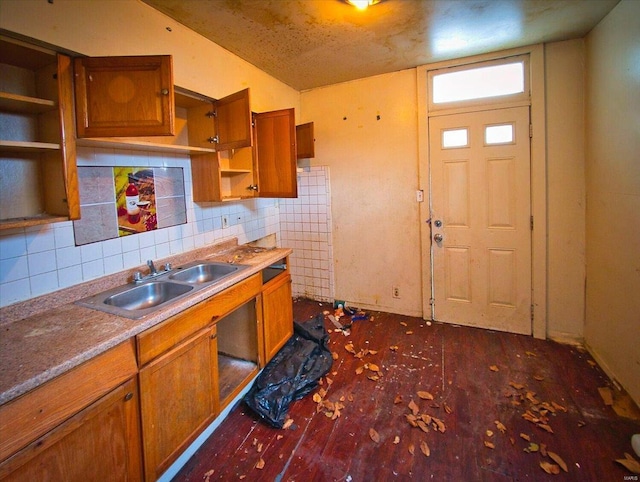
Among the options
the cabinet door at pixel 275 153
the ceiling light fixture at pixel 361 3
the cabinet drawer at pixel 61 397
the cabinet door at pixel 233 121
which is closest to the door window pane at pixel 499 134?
the ceiling light fixture at pixel 361 3

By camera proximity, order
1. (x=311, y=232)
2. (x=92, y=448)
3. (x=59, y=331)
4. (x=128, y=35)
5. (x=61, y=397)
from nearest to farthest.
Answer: (x=61, y=397) → (x=92, y=448) → (x=59, y=331) → (x=128, y=35) → (x=311, y=232)

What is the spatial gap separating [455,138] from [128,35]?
2707 mm

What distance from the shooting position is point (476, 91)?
2945 millimetres

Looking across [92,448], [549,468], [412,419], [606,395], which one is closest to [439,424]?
[412,419]

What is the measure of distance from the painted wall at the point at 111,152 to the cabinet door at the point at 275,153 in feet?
1.40

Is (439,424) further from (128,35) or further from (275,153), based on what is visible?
(128,35)

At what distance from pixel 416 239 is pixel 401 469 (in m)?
2.15

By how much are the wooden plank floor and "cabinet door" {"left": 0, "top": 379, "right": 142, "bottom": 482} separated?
492 mm

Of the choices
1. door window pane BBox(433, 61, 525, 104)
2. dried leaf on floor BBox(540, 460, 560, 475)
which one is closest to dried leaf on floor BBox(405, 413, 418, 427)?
dried leaf on floor BBox(540, 460, 560, 475)

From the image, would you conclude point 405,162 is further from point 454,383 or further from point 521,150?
point 454,383

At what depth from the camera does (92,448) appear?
1.20 metres

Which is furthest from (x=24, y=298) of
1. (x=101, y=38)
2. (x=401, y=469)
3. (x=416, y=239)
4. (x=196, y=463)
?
(x=416, y=239)

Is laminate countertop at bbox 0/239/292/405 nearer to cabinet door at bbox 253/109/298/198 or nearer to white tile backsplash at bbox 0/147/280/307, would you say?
white tile backsplash at bbox 0/147/280/307

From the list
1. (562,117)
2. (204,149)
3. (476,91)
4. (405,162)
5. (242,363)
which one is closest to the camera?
(204,149)
